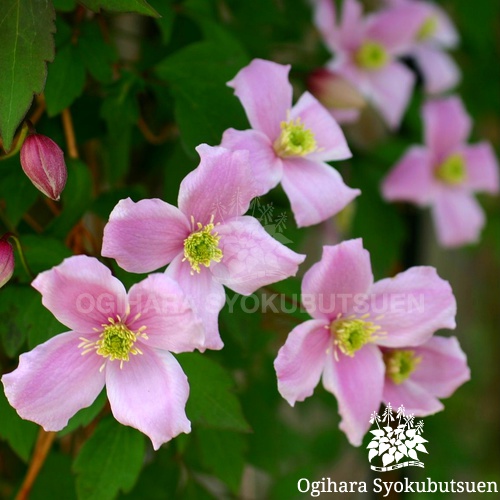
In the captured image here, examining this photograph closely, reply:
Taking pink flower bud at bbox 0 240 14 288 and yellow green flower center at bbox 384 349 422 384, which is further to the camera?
yellow green flower center at bbox 384 349 422 384

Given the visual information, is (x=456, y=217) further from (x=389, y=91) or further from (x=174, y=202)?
(x=174, y=202)

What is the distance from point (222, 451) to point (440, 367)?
24 cm

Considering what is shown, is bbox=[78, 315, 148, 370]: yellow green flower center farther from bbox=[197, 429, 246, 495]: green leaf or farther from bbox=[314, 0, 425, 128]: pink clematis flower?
bbox=[314, 0, 425, 128]: pink clematis flower

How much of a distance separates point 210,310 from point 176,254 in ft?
0.19

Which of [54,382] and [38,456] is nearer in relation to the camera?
[54,382]

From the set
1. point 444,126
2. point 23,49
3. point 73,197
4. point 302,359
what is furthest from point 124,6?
point 444,126

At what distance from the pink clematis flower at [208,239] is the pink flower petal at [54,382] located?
0.25 feet

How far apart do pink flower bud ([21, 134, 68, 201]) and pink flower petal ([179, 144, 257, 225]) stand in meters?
0.09

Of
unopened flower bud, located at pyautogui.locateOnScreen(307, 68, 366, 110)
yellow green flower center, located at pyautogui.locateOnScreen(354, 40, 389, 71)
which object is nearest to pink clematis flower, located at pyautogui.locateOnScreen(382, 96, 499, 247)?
yellow green flower center, located at pyautogui.locateOnScreen(354, 40, 389, 71)

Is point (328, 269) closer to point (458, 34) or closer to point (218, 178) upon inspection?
point (218, 178)

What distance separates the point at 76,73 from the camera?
63 centimetres

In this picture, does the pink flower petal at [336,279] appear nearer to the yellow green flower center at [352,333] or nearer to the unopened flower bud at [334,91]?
the yellow green flower center at [352,333]

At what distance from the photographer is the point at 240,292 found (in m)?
0.54

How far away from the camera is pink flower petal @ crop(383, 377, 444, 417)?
637mm
